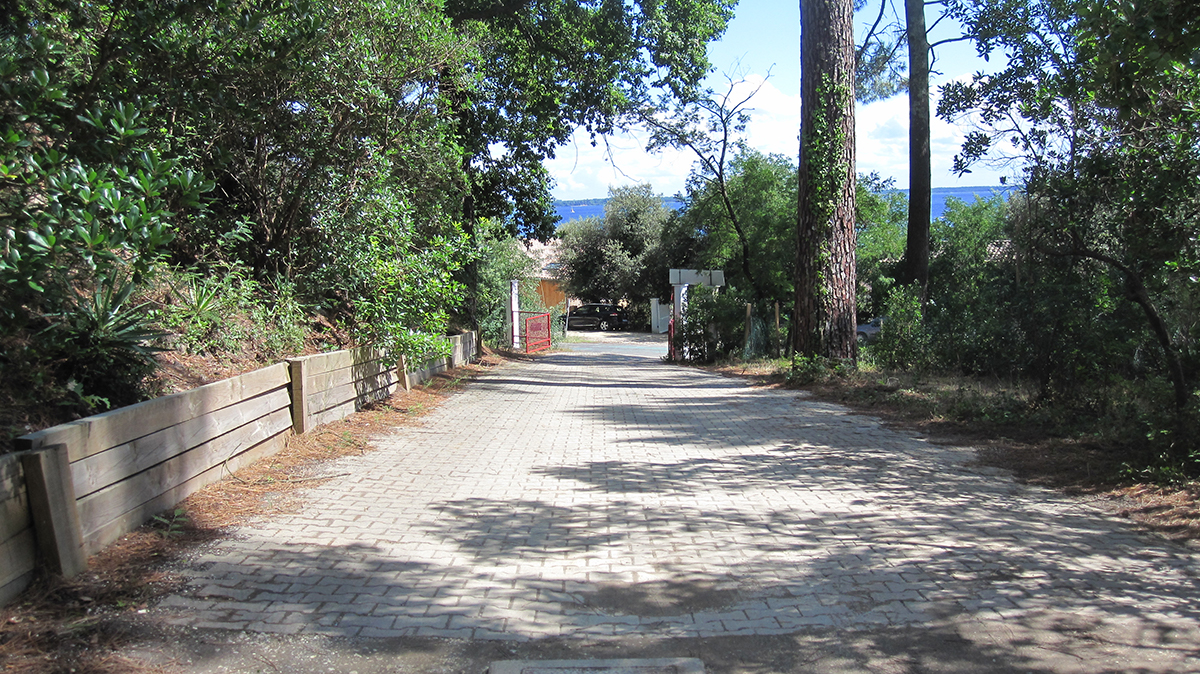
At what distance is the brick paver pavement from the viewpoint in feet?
12.0

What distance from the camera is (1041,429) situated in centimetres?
790

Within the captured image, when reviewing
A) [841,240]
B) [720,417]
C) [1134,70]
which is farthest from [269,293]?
[841,240]

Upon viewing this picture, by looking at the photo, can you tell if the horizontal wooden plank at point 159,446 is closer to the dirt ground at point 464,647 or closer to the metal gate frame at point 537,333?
the dirt ground at point 464,647

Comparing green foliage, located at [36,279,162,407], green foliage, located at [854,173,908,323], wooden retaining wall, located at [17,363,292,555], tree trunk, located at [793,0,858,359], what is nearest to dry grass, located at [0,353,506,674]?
wooden retaining wall, located at [17,363,292,555]

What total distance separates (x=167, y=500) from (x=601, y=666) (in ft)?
10.4

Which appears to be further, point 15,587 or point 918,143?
point 918,143

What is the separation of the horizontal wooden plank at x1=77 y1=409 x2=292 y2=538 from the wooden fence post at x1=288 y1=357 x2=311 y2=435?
388 millimetres

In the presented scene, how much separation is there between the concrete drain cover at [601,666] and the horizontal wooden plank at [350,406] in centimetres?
512

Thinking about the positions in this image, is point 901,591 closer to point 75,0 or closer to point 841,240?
point 75,0

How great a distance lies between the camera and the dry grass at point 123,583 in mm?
3061

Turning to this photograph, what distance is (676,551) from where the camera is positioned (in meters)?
4.64

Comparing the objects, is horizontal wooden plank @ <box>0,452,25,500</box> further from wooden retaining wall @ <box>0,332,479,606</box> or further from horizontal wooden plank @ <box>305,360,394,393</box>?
horizontal wooden plank @ <box>305,360,394,393</box>

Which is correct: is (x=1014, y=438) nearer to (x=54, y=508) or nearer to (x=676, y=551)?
(x=676, y=551)

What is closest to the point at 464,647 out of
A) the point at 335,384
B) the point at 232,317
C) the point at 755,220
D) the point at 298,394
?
the point at 298,394
